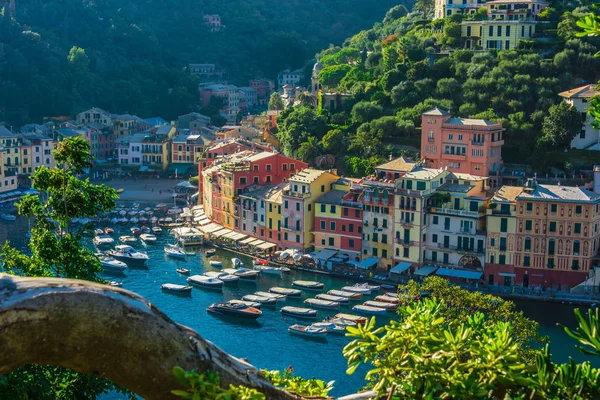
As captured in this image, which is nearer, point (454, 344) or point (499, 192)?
point (454, 344)

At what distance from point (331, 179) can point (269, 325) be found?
13.6 m

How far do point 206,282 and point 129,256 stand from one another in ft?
21.0

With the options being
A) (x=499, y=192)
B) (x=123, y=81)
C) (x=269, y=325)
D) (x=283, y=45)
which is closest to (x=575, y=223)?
(x=499, y=192)

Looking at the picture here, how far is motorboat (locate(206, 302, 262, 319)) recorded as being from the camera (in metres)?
39.5

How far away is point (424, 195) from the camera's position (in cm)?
4491

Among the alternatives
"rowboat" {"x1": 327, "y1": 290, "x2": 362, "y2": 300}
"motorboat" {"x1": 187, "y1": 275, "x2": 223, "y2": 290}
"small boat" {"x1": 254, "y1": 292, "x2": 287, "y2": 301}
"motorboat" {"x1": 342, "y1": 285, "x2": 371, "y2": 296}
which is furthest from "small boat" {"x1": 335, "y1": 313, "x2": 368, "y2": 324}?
"motorboat" {"x1": 187, "y1": 275, "x2": 223, "y2": 290}

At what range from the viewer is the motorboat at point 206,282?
43.8 metres

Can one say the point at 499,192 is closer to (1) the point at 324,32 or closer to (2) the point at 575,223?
(2) the point at 575,223

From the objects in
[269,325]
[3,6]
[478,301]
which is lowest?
[269,325]

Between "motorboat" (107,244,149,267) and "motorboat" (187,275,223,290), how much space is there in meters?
4.90

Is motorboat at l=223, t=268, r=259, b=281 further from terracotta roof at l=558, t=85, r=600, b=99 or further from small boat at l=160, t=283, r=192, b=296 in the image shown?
terracotta roof at l=558, t=85, r=600, b=99

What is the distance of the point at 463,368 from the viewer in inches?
293

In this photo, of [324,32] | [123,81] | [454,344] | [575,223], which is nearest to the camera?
[454,344]

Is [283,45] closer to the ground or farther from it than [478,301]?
farther from it
